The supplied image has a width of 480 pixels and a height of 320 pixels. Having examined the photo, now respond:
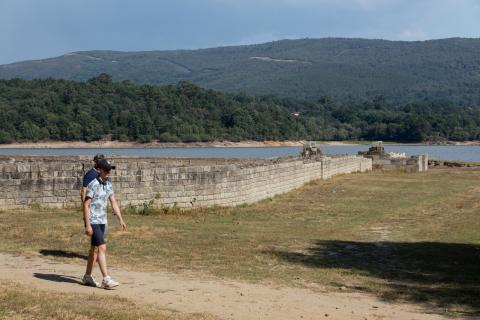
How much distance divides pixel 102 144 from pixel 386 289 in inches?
4246

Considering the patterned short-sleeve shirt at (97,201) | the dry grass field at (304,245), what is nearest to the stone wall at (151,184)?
the dry grass field at (304,245)

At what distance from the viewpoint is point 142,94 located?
141 metres

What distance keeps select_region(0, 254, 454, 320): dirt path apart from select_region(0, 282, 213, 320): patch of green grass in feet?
1.15

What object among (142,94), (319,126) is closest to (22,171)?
(142,94)

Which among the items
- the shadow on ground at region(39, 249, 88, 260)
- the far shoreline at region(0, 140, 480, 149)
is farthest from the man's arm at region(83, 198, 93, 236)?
the far shoreline at region(0, 140, 480, 149)

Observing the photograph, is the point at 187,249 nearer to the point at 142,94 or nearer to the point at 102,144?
the point at 102,144

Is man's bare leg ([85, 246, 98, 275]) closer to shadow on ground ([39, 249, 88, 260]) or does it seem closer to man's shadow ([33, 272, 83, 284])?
man's shadow ([33, 272, 83, 284])

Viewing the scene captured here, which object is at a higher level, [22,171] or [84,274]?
[22,171]

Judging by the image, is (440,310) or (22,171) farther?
(22,171)

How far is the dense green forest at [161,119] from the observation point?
4515 inches

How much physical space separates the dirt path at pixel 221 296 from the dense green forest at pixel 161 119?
99.2 meters

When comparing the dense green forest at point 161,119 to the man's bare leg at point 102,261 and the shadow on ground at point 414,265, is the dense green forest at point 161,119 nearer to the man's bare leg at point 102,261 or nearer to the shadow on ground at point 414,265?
the shadow on ground at point 414,265

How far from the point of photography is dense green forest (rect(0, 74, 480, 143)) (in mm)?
114688

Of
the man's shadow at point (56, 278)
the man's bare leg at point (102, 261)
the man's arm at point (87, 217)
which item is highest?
the man's arm at point (87, 217)
